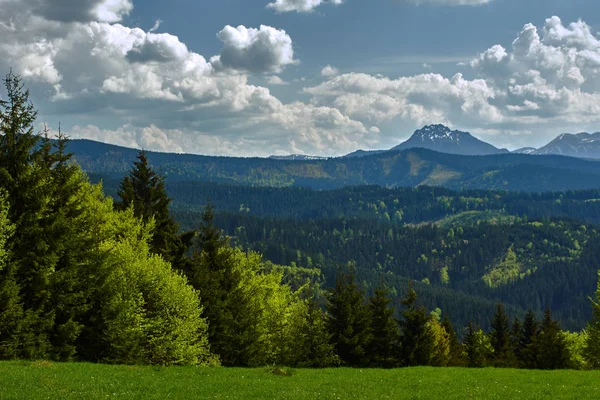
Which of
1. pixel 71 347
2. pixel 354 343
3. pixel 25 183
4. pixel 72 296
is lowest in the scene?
pixel 354 343

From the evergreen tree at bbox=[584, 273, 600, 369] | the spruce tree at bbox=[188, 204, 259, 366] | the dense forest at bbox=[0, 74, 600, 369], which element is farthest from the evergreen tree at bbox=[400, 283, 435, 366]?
the evergreen tree at bbox=[584, 273, 600, 369]

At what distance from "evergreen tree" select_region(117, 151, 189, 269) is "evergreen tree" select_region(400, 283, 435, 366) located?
22.6m

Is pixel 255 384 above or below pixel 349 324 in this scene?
above

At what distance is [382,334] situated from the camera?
45.9m

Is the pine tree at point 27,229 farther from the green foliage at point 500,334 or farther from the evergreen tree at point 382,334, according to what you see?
the green foliage at point 500,334

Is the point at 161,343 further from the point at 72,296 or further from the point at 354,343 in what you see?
the point at 354,343

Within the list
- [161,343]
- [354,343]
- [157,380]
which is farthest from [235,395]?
[354,343]

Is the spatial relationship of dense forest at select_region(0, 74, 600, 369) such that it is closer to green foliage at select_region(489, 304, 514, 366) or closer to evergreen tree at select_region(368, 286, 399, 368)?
evergreen tree at select_region(368, 286, 399, 368)

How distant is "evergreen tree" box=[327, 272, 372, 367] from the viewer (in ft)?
145

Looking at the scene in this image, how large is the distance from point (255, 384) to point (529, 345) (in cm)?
5230

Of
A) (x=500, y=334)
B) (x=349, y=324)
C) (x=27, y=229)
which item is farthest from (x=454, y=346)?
(x=27, y=229)

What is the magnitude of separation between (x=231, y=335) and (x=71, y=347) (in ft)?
46.3

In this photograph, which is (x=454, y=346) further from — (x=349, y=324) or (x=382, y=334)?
(x=349, y=324)

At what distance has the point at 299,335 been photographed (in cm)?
4319
